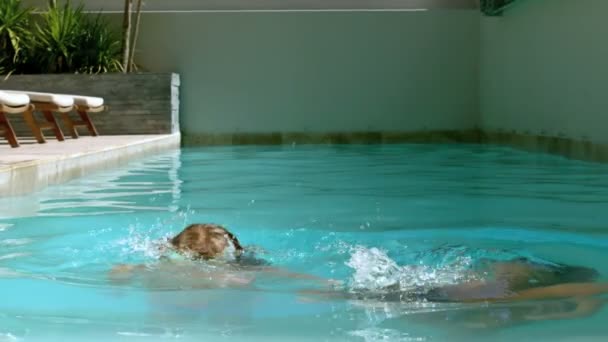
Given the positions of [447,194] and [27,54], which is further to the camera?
[27,54]

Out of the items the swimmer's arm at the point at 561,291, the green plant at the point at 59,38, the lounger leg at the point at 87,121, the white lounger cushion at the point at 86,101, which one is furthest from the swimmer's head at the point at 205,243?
the green plant at the point at 59,38

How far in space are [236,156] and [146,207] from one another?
4.81m

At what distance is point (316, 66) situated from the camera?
1363 cm

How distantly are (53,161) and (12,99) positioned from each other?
1149 millimetres

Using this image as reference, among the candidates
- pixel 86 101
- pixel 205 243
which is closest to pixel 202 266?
pixel 205 243

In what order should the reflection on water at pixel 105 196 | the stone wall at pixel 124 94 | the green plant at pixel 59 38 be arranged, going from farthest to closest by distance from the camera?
1. the green plant at pixel 59 38
2. the stone wall at pixel 124 94
3. the reflection on water at pixel 105 196

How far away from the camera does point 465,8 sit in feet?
45.4

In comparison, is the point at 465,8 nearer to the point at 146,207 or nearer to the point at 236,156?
the point at 236,156

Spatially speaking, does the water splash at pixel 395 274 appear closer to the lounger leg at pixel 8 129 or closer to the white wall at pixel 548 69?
the lounger leg at pixel 8 129

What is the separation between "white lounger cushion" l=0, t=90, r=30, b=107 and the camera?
24.5ft

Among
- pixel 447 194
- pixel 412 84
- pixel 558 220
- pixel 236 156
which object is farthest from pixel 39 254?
pixel 412 84

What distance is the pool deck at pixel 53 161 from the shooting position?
5941 mm

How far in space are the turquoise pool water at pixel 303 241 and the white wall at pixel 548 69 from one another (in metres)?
0.96

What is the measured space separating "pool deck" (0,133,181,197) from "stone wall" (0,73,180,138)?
172 cm
